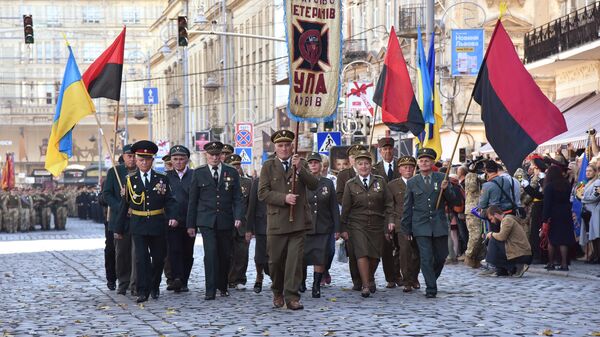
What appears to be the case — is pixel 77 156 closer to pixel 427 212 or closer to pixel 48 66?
pixel 48 66

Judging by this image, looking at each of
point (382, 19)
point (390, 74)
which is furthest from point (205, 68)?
point (390, 74)

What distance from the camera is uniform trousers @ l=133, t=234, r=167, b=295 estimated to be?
15906 mm

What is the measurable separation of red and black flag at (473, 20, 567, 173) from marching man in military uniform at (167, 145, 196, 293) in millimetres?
3675

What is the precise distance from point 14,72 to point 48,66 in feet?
10.2

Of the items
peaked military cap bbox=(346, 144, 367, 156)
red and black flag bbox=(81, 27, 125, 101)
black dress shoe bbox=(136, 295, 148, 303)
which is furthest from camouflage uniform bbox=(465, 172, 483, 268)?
black dress shoe bbox=(136, 295, 148, 303)

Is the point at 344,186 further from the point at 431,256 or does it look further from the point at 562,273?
the point at 562,273

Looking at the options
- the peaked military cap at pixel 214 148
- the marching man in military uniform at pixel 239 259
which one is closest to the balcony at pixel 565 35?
the marching man in military uniform at pixel 239 259

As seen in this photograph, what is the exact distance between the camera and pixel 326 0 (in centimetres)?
1490

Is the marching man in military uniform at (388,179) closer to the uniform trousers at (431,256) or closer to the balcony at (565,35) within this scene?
the uniform trousers at (431,256)

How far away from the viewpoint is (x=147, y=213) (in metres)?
16.1

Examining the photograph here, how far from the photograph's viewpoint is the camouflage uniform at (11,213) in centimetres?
4719

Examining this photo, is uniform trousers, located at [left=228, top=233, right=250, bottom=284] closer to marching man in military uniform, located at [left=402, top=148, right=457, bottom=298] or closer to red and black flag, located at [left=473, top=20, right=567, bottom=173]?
marching man in military uniform, located at [left=402, top=148, right=457, bottom=298]

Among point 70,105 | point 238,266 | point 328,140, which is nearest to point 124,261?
point 238,266

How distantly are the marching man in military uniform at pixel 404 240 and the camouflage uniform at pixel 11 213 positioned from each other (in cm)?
3159
